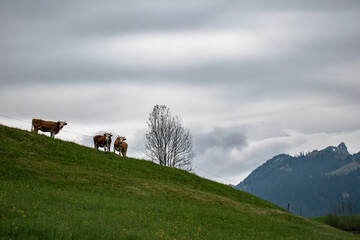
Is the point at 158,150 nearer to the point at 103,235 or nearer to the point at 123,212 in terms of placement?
the point at 123,212

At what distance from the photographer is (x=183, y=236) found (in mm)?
18453

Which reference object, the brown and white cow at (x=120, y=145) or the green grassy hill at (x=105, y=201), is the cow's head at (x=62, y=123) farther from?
the brown and white cow at (x=120, y=145)

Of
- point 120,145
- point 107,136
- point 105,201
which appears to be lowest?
point 105,201

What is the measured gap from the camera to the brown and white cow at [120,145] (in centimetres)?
4562

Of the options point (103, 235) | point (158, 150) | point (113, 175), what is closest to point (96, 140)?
point (113, 175)

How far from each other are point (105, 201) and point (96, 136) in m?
21.7

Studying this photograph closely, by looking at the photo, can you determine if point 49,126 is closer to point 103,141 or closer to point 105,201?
point 103,141

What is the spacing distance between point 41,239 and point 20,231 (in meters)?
0.87

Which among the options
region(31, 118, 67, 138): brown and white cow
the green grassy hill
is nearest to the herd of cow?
region(31, 118, 67, 138): brown and white cow

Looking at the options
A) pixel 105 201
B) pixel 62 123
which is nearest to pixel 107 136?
pixel 62 123

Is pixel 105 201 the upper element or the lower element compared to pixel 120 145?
lower

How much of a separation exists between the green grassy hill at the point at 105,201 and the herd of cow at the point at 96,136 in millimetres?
1918

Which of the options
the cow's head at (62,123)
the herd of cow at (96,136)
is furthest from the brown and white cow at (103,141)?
the cow's head at (62,123)

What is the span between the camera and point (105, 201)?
24.3m
